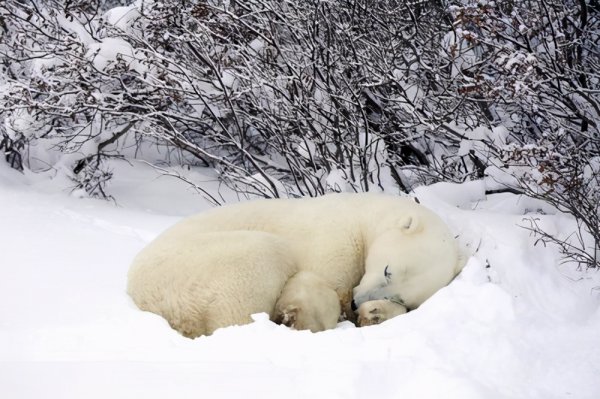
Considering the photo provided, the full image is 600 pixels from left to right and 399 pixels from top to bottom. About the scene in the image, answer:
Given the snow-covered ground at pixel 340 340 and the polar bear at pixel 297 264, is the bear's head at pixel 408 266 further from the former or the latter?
the snow-covered ground at pixel 340 340

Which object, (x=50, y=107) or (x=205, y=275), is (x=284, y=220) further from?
(x=50, y=107)

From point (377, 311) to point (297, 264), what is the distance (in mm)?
514

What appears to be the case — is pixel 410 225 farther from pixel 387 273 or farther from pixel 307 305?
pixel 307 305

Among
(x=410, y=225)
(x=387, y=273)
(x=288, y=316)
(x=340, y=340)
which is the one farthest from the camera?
(x=410, y=225)

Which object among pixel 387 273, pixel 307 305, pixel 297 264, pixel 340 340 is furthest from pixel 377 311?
pixel 340 340

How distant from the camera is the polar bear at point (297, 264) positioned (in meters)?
3.26

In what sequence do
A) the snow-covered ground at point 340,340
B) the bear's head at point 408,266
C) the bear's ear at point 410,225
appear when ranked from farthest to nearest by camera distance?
the bear's ear at point 410,225, the bear's head at point 408,266, the snow-covered ground at point 340,340

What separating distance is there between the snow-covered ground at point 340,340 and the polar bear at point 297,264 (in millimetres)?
175

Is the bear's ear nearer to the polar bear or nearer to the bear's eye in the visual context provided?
the polar bear

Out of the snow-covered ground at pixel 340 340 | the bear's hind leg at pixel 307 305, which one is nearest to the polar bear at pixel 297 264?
the bear's hind leg at pixel 307 305

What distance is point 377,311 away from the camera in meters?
3.37

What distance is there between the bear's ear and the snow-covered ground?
0.33 meters

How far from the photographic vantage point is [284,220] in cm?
384

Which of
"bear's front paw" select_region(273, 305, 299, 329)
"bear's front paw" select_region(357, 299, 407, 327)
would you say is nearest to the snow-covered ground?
"bear's front paw" select_region(357, 299, 407, 327)
